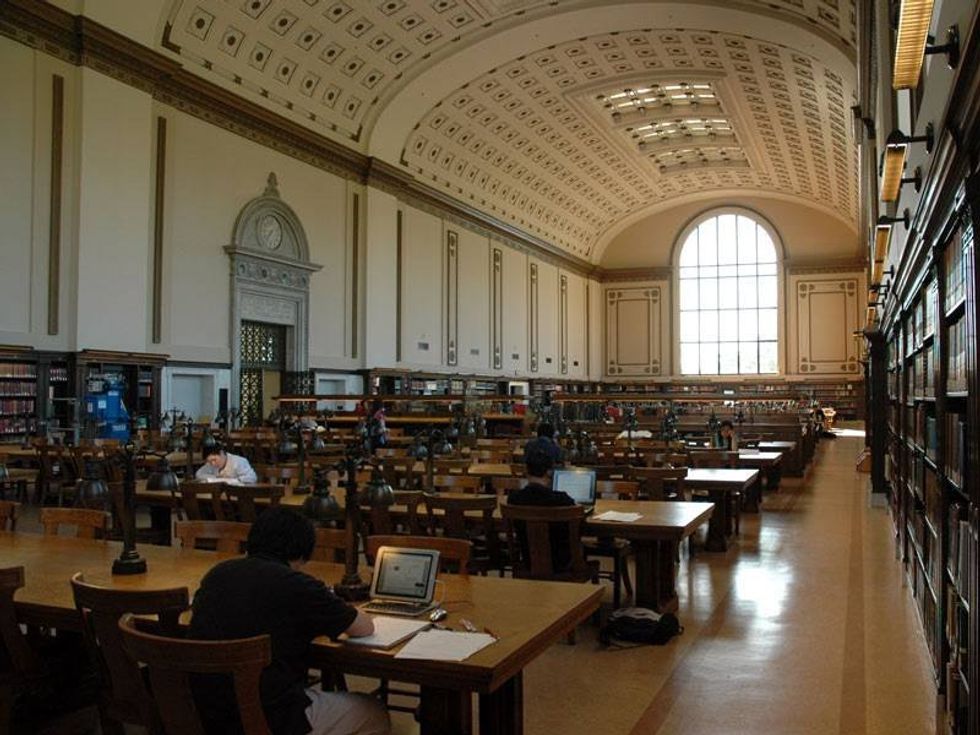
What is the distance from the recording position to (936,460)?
444 centimetres

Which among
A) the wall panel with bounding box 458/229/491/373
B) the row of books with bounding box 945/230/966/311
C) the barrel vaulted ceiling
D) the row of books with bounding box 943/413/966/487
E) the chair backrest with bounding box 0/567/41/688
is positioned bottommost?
the chair backrest with bounding box 0/567/41/688

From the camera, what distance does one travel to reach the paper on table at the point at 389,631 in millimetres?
2756

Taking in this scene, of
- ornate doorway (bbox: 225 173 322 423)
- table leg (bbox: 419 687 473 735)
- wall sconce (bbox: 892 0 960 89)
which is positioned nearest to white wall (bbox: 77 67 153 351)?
ornate doorway (bbox: 225 173 322 423)

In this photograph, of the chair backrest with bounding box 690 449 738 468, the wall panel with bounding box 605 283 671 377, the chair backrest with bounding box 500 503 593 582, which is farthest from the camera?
the wall panel with bounding box 605 283 671 377

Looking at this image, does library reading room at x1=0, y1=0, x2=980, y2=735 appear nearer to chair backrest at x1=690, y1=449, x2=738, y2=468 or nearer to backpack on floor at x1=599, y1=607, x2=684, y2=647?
backpack on floor at x1=599, y1=607, x2=684, y2=647

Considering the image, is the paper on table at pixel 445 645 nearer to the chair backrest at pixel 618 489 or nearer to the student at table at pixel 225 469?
the chair backrest at pixel 618 489

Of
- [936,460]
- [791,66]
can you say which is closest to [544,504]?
[936,460]

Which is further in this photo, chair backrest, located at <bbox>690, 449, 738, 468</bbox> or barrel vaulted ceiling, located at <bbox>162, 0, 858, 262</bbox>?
barrel vaulted ceiling, located at <bbox>162, 0, 858, 262</bbox>

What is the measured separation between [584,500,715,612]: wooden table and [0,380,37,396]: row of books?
9830 mm

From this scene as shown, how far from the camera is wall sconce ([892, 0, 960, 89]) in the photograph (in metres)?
2.95

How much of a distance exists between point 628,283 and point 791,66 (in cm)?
1759

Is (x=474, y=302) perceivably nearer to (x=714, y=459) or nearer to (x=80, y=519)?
(x=714, y=459)

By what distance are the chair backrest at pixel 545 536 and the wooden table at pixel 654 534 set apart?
0.45 ft

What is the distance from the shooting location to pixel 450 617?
3.10 meters
